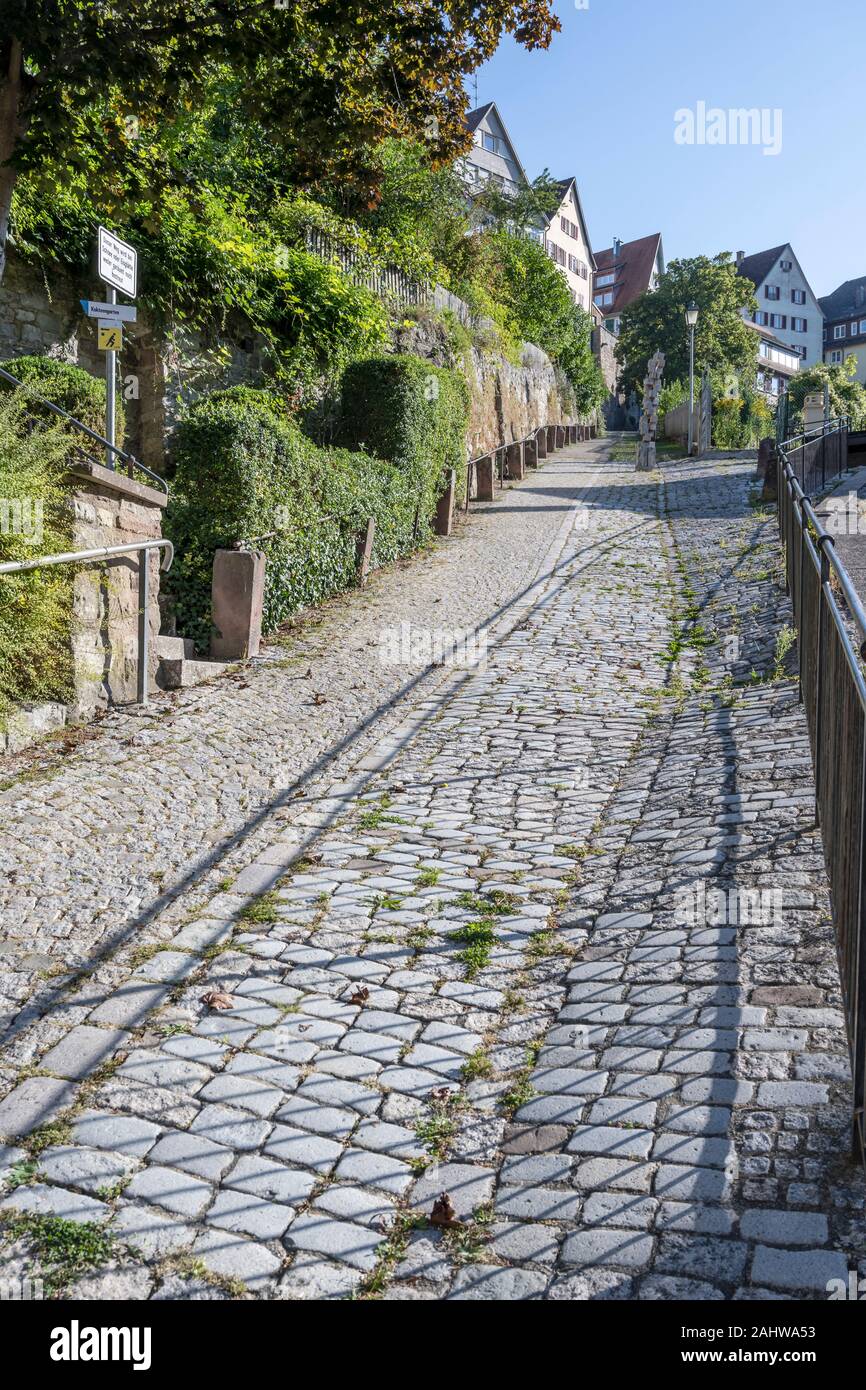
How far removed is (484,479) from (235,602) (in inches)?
596

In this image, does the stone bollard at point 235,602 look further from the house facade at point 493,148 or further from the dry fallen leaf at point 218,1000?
the house facade at point 493,148

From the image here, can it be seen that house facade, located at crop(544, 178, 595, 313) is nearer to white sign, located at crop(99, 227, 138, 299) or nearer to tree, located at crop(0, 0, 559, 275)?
tree, located at crop(0, 0, 559, 275)

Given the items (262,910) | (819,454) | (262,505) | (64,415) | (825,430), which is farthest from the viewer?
(825,430)

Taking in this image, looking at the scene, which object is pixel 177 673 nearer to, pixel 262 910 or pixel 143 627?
pixel 143 627

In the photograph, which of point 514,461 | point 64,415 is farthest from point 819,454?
point 64,415

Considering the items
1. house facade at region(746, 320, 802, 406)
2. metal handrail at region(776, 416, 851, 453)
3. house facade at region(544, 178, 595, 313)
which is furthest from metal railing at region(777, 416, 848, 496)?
house facade at region(746, 320, 802, 406)

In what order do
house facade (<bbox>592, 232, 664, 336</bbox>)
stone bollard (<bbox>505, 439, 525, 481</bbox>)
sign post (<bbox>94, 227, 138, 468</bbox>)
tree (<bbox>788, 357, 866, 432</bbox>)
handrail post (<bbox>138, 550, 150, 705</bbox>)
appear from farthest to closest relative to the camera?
house facade (<bbox>592, 232, 664, 336</bbox>)
tree (<bbox>788, 357, 866, 432</bbox>)
stone bollard (<bbox>505, 439, 525, 481</bbox>)
handrail post (<bbox>138, 550, 150, 705</bbox>)
sign post (<bbox>94, 227, 138, 468</bbox>)

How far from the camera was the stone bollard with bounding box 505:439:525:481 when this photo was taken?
29.9m

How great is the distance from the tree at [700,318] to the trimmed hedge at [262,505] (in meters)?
47.8

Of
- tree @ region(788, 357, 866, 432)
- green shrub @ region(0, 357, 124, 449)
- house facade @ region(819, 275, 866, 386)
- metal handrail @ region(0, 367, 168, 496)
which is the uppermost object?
house facade @ region(819, 275, 866, 386)

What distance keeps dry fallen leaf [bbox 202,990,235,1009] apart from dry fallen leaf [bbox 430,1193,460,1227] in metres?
1.43

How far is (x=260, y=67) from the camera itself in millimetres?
8094

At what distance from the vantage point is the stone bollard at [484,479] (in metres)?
24.6
